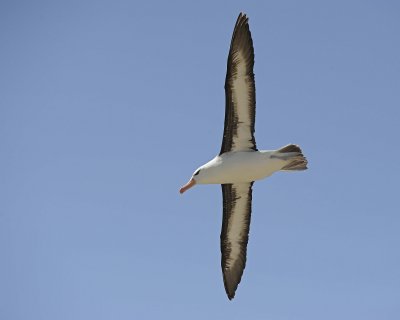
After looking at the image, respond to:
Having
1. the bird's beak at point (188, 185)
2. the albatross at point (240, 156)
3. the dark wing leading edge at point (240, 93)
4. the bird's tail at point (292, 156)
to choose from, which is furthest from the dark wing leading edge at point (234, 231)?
the bird's tail at point (292, 156)

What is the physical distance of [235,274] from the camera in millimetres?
16641

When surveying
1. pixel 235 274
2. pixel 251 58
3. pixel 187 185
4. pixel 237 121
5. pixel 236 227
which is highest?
pixel 251 58

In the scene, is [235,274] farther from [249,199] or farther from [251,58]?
[251,58]

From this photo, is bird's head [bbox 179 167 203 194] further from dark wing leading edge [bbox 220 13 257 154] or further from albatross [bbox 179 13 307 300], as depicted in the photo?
dark wing leading edge [bbox 220 13 257 154]

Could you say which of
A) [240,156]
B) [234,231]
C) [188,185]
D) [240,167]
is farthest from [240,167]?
[234,231]

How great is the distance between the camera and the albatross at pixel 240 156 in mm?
13789

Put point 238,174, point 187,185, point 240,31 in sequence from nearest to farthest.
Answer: point 240,31 → point 238,174 → point 187,185

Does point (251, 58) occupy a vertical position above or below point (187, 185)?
above

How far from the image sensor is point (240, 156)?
14.7m

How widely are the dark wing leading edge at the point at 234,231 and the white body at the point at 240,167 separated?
1157 mm

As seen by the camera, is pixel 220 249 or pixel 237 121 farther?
pixel 220 249

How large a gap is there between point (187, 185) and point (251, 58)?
12.3ft

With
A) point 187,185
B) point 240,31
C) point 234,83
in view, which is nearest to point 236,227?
point 187,185

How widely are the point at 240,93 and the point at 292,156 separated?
1881mm
